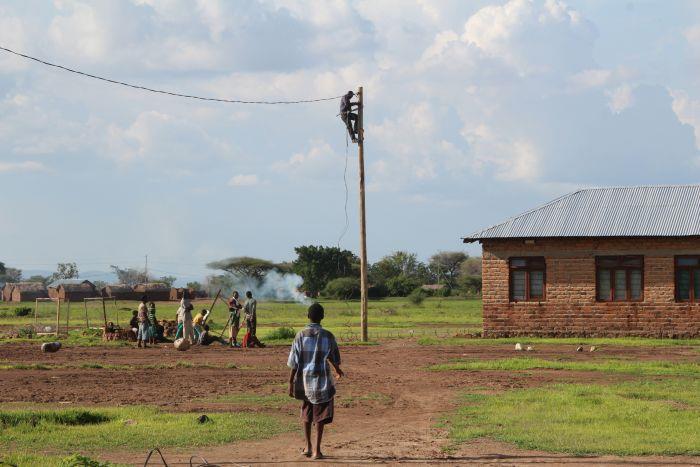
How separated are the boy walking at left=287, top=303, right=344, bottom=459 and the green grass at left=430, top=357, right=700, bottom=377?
445 inches

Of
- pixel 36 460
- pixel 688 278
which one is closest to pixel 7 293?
pixel 688 278

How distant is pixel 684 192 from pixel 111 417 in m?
24.9

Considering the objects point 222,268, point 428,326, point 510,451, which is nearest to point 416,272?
point 222,268

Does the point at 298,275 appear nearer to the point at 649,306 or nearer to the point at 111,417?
the point at 649,306

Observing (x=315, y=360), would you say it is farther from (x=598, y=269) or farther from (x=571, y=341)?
(x=598, y=269)

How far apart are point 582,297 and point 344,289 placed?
182 ft

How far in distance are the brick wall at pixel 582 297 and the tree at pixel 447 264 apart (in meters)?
111

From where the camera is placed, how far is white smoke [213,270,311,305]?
99250 mm

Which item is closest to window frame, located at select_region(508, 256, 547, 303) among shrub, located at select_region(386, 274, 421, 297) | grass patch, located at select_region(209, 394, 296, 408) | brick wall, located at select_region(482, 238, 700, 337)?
brick wall, located at select_region(482, 238, 700, 337)

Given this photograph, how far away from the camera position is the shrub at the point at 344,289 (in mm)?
87938

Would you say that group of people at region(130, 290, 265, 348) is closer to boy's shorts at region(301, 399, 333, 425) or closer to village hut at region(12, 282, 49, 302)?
boy's shorts at region(301, 399, 333, 425)

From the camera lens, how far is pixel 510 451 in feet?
41.2

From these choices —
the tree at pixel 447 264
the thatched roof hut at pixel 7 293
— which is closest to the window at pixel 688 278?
the thatched roof hut at pixel 7 293

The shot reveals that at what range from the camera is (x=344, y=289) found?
88.8m
